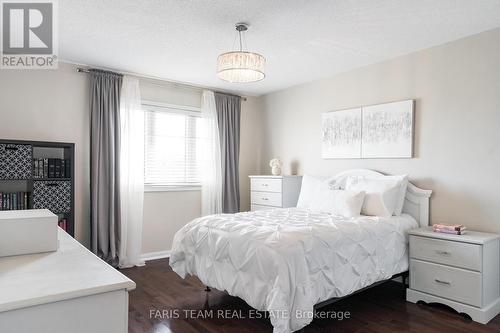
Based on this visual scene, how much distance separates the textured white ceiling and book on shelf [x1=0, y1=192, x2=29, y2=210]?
5.00ft

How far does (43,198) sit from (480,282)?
157 inches

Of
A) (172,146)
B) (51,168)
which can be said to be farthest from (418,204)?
(51,168)

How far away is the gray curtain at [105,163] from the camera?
12.7 feet

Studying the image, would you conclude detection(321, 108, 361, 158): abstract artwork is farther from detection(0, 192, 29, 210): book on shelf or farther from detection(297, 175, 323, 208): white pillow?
detection(0, 192, 29, 210): book on shelf

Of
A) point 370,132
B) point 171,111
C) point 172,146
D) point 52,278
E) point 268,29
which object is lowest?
point 52,278

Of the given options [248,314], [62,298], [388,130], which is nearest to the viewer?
[62,298]

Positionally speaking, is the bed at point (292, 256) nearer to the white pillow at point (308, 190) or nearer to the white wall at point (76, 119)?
the white pillow at point (308, 190)

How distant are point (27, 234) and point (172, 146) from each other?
3.38 metres

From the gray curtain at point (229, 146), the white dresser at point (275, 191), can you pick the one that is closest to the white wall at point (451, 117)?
the white dresser at point (275, 191)

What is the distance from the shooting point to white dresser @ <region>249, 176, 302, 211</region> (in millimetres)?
4477

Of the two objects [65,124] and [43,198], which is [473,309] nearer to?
[43,198]

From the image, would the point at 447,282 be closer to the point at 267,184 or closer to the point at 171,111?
the point at 267,184

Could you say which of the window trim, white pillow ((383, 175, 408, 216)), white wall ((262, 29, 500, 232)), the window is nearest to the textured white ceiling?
white wall ((262, 29, 500, 232))

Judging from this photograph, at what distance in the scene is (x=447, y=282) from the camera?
2.84 m
